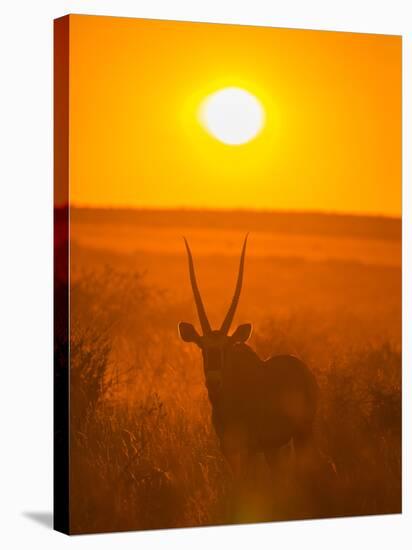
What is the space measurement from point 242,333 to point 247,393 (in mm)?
386

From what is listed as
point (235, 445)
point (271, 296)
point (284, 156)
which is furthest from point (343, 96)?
point (235, 445)

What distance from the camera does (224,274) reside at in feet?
37.6

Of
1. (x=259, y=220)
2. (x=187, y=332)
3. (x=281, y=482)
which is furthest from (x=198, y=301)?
(x=281, y=482)

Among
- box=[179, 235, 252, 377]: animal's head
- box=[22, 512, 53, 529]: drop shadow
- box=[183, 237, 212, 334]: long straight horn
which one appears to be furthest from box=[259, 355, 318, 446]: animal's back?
box=[22, 512, 53, 529]: drop shadow

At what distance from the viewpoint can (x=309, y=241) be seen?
1172cm

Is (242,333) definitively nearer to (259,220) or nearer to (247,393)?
(247,393)

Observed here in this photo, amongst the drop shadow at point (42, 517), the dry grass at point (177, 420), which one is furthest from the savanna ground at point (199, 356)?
the drop shadow at point (42, 517)

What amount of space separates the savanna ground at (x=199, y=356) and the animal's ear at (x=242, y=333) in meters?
0.05

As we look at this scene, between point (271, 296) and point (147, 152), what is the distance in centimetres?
126

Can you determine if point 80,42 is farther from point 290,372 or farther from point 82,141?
point 290,372

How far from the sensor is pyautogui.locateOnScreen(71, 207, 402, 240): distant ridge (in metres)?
11.1

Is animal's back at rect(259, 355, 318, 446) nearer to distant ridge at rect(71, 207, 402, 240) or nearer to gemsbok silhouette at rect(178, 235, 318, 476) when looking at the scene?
gemsbok silhouette at rect(178, 235, 318, 476)

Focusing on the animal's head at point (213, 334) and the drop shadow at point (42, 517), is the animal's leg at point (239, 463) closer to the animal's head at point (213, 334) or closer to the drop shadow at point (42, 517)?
the animal's head at point (213, 334)

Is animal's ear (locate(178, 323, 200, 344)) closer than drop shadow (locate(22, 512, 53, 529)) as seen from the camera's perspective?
Yes
